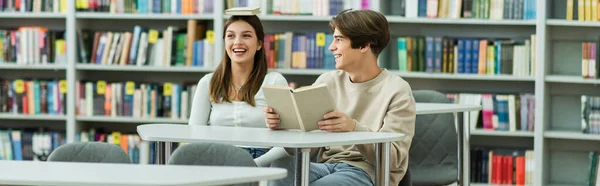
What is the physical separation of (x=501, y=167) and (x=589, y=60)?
0.79 m

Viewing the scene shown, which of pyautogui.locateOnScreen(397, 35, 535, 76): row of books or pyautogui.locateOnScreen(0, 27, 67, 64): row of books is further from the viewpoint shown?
pyautogui.locateOnScreen(0, 27, 67, 64): row of books

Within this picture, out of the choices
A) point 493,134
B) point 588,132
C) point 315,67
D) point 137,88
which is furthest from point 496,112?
point 137,88

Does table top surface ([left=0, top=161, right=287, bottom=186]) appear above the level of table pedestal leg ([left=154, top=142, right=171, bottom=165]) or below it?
above

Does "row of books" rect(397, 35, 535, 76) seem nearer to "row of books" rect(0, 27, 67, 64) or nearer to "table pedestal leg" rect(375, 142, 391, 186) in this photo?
"row of books" rect(0, 27, 67, 64)

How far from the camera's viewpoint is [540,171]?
6137 mm

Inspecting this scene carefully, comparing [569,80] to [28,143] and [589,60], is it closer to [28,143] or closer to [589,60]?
[589,60]

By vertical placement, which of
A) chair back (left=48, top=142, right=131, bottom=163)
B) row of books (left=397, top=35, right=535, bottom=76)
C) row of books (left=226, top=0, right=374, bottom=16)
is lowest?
chair back (left=48, top=142, right=131, bottom=163)

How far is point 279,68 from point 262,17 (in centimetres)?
32

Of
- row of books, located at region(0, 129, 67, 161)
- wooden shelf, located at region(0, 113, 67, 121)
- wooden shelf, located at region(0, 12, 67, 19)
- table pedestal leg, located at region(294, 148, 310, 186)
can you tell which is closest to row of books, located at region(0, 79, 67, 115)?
wooden shelf, located at region(0, 113, 67, 121)

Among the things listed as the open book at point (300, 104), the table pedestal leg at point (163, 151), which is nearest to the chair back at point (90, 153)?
the table pedestal leg at point (163, 151)

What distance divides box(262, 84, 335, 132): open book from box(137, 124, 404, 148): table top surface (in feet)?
0.14

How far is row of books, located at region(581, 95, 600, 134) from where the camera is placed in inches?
238

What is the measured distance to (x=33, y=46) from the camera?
680cm

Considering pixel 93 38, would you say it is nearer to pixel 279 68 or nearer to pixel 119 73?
pixel 119 73
